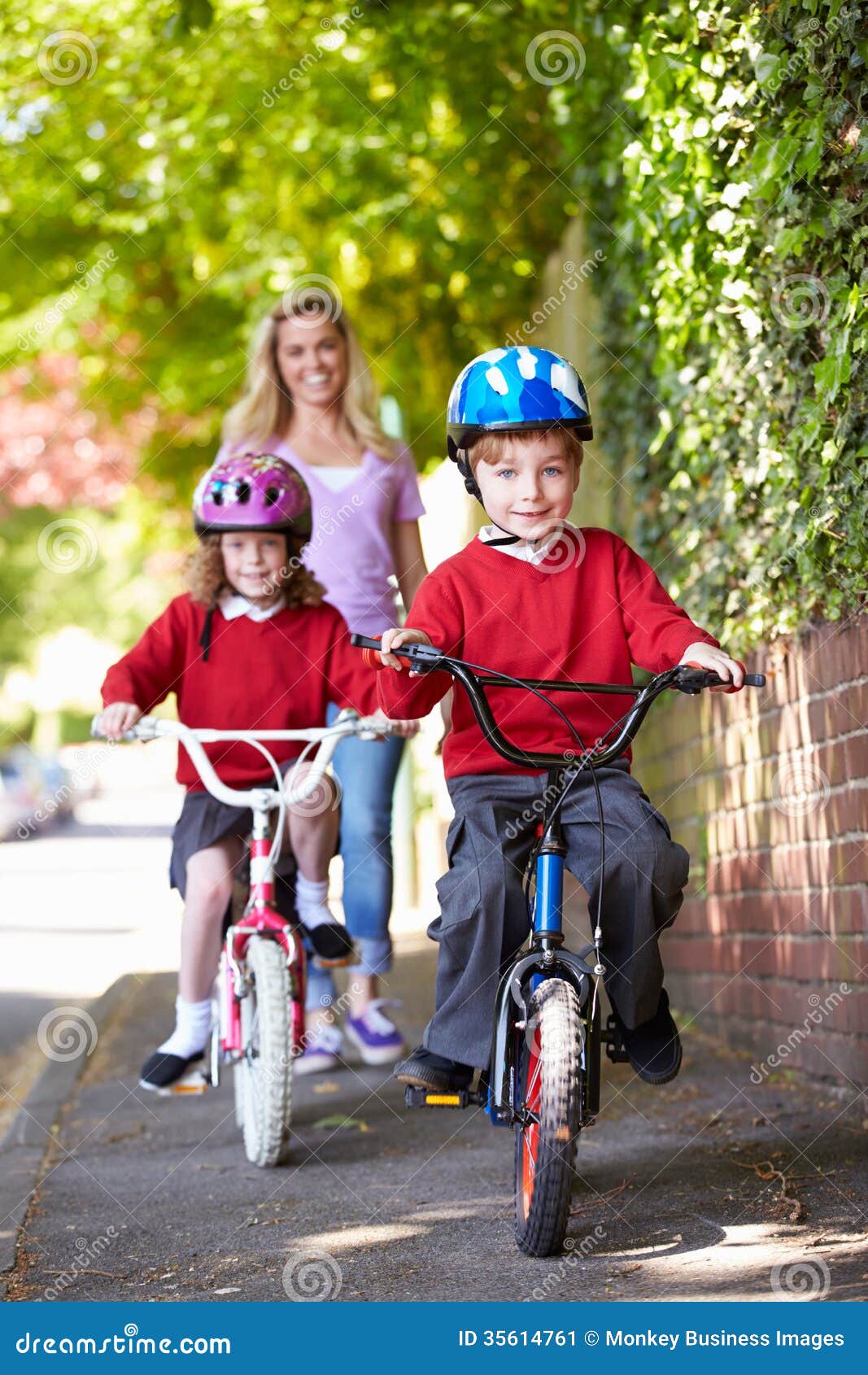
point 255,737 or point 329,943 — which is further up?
point 255,737

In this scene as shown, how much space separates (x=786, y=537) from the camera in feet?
17.1

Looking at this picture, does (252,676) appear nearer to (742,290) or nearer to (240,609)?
(240,609)

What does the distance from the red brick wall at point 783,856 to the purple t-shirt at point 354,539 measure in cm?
136

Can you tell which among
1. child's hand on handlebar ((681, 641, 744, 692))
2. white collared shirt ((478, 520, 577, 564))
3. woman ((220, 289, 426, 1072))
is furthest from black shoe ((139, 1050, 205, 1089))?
child's hand on handlebar ((681, 641, 744, 692))

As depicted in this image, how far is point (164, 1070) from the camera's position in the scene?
5277mm

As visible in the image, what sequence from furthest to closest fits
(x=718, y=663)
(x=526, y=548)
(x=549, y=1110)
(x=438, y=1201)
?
1. (x=438, y=1201)
2. (x=526, y=548)
3. (x=718, y=663)
4. (x=549, y=1110)

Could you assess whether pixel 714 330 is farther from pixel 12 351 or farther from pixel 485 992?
pixel 12 351

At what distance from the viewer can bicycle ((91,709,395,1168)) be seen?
16.0ft

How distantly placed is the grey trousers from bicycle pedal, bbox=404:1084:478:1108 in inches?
3.4

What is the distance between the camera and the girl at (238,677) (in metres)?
5.36

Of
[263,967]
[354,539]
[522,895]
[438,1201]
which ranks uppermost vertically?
[354,539]

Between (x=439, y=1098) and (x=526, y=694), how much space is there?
0.96m

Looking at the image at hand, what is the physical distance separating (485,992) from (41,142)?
8298mm

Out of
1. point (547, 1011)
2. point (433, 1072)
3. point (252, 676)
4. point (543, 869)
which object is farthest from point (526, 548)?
point (252, 676)
